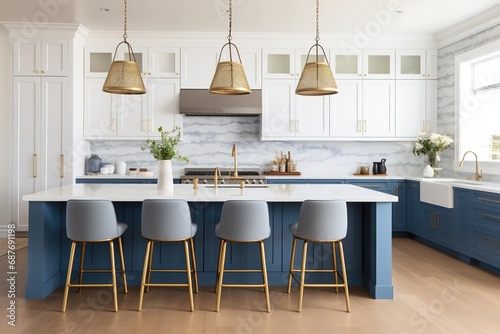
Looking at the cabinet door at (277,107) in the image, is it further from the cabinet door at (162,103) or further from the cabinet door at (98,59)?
the cabinet door at (98,59)

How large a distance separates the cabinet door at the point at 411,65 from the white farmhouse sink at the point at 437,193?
1.74 m

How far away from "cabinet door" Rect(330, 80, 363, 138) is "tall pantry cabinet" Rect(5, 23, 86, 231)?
3.78 m

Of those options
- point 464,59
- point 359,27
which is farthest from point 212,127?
point 464,59

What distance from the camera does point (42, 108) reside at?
5715mm

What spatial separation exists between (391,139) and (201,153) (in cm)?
293

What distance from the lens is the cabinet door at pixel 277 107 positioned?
20.0 ft

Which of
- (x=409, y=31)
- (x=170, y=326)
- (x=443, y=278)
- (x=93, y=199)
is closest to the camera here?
(x=170, y=326)

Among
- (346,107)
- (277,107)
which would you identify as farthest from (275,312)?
(346,107)

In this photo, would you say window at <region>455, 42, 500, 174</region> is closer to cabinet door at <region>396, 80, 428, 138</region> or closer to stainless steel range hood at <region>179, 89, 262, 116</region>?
cabinet door at <region>396, 80, 428, 138</region>

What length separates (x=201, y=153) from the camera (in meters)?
6.43

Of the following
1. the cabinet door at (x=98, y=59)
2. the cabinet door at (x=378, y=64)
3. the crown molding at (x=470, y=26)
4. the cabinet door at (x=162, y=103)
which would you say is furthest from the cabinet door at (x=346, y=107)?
the cabinet door at (x=98, y=59)

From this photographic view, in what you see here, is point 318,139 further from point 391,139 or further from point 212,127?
point 212,127

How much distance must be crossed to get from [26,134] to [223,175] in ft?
9.24

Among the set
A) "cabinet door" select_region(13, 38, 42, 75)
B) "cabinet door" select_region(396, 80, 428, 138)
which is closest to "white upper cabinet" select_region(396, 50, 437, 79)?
"cabinet door" select_region(396, 80, 428, 138)
